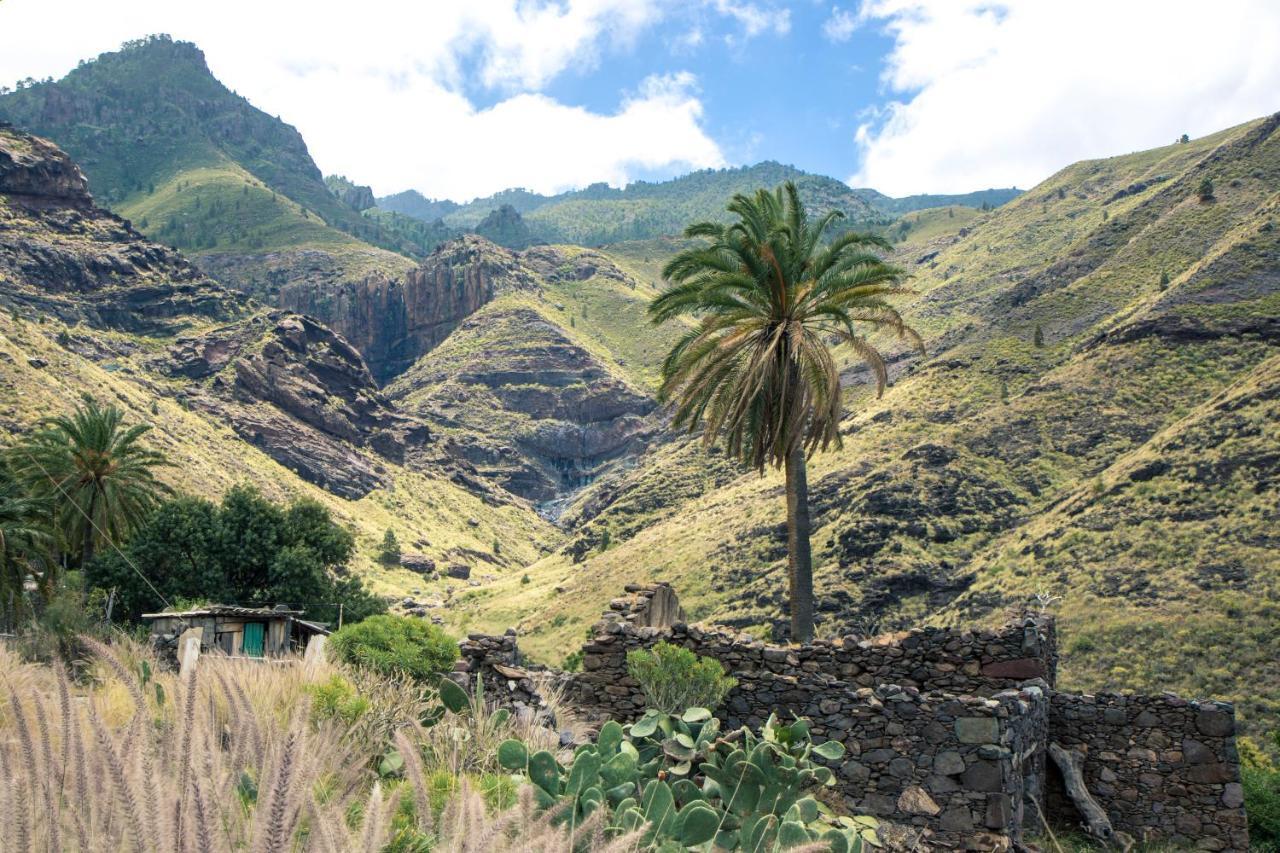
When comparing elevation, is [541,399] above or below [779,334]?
above

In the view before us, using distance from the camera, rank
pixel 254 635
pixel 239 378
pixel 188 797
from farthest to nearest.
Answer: pixel 239 378, pixel 254 635, pixel 188 797

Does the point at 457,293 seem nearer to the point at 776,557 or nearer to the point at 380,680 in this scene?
the point at 776,557

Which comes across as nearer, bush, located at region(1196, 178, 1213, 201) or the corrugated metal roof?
the corrugated metal roof

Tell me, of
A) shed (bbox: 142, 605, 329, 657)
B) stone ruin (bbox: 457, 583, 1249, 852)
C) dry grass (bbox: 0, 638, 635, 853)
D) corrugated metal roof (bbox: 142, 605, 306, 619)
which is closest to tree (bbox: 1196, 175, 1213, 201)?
stone ruin (bbox: 457, 583, 1249, 852)

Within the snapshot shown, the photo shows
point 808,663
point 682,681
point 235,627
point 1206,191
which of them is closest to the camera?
point 682,681

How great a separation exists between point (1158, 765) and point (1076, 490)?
33.9m

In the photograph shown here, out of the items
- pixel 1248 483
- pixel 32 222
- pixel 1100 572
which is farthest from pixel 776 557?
pixel 32 222

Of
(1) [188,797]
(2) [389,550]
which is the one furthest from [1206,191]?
(1) [188,797]

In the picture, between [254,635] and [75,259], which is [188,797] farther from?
[75,259]

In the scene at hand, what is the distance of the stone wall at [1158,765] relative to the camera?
463 inches

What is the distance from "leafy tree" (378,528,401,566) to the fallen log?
287ft

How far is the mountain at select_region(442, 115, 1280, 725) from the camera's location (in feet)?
104

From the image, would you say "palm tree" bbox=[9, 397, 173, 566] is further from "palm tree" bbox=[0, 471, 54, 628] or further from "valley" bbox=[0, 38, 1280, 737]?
"valley" bbox=[0, 38, 1280, 737]

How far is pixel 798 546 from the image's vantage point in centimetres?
1841
